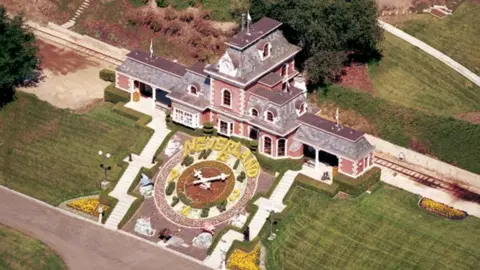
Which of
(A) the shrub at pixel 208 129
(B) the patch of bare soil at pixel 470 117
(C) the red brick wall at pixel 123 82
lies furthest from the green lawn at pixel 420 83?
(C) the red brick wall at pixel 123 82

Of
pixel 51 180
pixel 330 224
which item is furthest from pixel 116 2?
pixel 330 224

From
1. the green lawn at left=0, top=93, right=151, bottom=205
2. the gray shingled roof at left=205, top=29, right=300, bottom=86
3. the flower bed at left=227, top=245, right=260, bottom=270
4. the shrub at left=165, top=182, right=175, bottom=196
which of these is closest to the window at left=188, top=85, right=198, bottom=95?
the gray shingled roof at left=205, top=29, right=300, bottom=86

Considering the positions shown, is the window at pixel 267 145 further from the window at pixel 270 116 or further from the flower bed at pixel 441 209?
the flower bed at pixel 441 209

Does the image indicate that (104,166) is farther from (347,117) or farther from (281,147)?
(347,117)

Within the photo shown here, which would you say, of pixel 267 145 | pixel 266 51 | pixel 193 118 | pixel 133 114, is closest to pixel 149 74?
pixel 133 114

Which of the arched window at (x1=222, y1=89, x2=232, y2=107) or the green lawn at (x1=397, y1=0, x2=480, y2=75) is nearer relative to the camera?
the arched window at (x1=222, y1=89, x2=232, y2=107)

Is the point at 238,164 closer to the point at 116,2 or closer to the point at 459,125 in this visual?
the point at 459,125

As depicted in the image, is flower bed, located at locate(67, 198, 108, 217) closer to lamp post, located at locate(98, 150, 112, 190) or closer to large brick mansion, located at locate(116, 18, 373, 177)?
lamp post, located at locate(98, 150, 112, 190)
